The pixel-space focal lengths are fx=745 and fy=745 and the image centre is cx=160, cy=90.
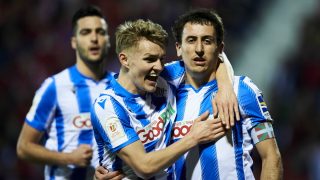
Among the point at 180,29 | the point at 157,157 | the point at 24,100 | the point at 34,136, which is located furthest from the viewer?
the point at 24,100

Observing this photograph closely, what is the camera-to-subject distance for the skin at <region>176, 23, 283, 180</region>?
4566 millimetres

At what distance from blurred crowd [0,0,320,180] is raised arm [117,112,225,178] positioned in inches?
181

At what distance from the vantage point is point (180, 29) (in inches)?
193

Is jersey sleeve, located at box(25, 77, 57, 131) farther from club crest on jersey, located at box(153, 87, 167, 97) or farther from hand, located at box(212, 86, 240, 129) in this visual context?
hand, located at box(212, 86, 240, 129)

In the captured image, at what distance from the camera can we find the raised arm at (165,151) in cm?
447

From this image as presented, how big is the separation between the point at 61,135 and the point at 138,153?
1.61 metres

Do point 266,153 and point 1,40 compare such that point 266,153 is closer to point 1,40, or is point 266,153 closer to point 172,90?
point 172,90

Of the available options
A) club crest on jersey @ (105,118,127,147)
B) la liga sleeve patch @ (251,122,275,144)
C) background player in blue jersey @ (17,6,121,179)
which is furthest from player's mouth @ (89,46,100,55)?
la liga sleeve patch @ (251,122,275,144)

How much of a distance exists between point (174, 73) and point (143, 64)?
429 mm

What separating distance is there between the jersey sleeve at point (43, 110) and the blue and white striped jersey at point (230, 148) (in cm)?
150

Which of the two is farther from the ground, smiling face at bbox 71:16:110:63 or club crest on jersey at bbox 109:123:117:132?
smiling face at bbox 71:16:110:63

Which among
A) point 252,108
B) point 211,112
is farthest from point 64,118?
point 252,108

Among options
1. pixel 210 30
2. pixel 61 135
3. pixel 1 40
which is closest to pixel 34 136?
pixel 61 135

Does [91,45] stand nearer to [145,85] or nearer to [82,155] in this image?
[82,155]
